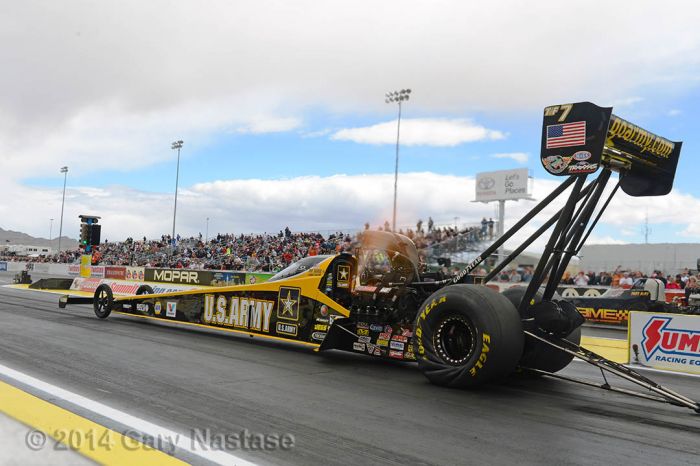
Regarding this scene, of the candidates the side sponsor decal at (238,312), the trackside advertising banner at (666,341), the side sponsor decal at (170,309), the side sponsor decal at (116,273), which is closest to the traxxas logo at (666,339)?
the trackside advertising banner at (666,341)

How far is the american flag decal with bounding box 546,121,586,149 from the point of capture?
230 inches

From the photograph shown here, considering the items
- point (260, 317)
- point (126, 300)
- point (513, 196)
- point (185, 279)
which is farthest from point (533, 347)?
point (513, 196)

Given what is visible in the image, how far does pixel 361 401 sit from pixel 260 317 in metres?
3.83

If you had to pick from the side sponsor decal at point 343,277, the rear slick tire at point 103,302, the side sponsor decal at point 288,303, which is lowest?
the rear slick tire at point 103,302

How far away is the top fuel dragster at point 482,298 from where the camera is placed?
591 cm

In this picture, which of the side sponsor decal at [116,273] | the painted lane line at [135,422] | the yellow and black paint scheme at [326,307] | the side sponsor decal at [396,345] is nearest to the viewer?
the painted lane line at [135,422]

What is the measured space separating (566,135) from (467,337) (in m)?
2.47

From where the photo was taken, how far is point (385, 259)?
801 cm

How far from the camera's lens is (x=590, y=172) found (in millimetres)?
5902

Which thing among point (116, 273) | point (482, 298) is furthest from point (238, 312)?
point (116, 273)

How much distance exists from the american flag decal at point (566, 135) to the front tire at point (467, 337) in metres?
1.77

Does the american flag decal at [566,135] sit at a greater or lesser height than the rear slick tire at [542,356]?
greater

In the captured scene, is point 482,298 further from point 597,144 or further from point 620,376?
point 597,144

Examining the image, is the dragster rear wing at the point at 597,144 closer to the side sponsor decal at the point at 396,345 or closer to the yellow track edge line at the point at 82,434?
the side sponsor decal at the point at 396,345
